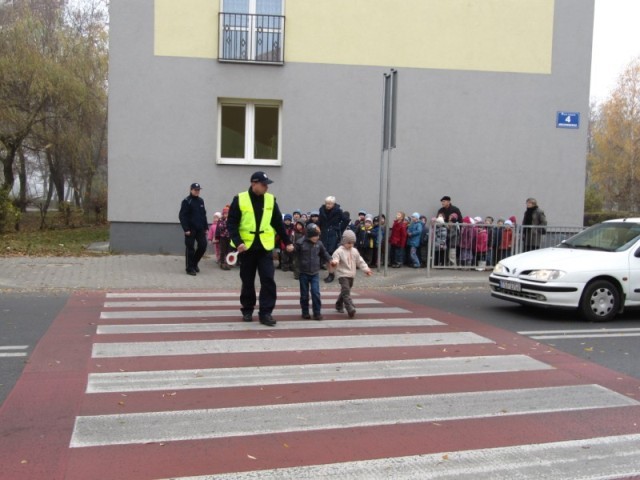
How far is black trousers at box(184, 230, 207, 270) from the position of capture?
13172 millimetres

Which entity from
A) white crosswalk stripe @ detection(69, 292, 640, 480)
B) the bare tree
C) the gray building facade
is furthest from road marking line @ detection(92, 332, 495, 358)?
the bare tree

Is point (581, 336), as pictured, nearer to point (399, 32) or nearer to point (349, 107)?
point (349, 107)

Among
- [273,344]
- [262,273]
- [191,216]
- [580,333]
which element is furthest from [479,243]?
[273,344]

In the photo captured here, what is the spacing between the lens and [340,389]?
551 centimetres

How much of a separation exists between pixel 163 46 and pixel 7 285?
7.48 metres

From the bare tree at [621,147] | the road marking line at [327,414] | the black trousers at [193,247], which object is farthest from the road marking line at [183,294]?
the bare tree at [621,147]

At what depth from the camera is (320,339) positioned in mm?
7480

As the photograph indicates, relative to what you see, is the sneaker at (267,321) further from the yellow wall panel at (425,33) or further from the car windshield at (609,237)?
the yellow wall panel at (425,33)

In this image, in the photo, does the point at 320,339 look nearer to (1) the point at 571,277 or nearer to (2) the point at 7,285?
(1) the point at 571,277

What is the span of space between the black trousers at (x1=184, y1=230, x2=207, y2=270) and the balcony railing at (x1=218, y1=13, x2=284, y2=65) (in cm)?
524

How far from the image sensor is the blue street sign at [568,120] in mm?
17438

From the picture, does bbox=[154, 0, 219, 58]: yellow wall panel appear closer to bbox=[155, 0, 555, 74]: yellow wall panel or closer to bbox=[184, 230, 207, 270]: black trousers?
bbox=[155, 0, 555, 74]: yellow wall panel

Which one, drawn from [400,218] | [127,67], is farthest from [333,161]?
[127,67]

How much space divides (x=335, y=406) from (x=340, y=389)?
0.46 metres
